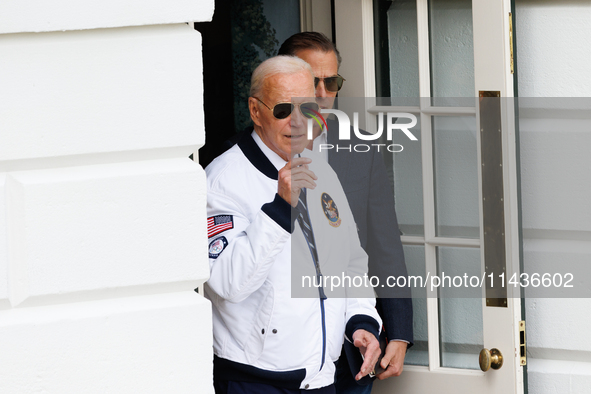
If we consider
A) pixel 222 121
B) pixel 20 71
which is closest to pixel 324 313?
pixel 20 71

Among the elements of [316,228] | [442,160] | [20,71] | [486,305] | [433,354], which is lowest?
[433,354]

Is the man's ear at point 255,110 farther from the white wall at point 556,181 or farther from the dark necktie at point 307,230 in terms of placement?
the white wall at point 556,181

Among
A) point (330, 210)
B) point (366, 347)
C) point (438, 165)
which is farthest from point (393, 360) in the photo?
point (438, 165)

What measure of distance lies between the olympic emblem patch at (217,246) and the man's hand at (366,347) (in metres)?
0.47

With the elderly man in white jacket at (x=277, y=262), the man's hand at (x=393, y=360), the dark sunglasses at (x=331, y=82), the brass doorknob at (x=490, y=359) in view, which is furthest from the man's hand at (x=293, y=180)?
the brass doorknob at (x=490, y=359)

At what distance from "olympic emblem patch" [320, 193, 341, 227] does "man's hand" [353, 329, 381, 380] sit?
0.31 m

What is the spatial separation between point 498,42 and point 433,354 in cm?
101

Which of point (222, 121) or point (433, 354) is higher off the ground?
point (222, 121)

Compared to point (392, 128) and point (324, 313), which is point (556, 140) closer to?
point (392, 128)

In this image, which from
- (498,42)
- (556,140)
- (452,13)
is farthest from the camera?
(556,140)

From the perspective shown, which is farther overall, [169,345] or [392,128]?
[392,128]

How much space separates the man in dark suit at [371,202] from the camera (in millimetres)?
2215

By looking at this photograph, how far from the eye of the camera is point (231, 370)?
188 centimetres

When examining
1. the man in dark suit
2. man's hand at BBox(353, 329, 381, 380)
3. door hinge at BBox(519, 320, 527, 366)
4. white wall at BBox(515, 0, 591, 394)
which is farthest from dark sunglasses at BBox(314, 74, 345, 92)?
door hinge at BBox(519, 320, 527, 366)
